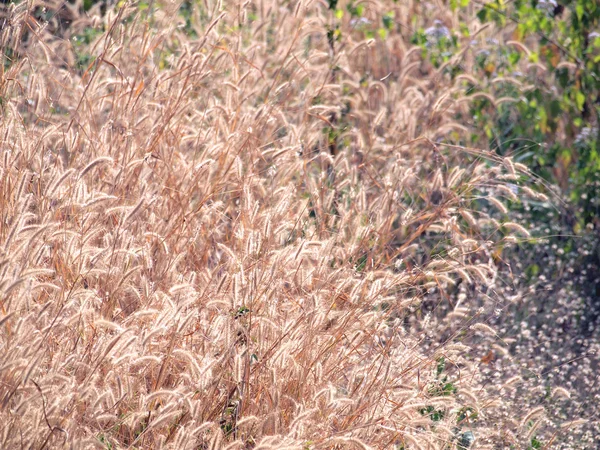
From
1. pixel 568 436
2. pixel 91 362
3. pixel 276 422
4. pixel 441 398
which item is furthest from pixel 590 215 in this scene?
pixel 91 362

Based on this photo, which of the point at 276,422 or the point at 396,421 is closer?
the point at 276,422

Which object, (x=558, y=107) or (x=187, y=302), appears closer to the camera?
(x=187, y=302)

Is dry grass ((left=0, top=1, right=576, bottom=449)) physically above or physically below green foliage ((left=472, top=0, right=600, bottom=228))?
above

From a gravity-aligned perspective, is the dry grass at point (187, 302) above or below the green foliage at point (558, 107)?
above

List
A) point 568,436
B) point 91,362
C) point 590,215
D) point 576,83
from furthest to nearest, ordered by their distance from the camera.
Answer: point 576,83 → point 590,215 → point 568,436 → point 91,362

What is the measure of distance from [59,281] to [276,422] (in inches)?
32.6

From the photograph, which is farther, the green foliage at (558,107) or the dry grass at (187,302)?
the green foliage at (558,107)

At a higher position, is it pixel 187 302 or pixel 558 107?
pixel 187 302

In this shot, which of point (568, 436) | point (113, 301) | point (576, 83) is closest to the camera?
point (113, 301)

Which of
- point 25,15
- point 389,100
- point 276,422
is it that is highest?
point 25,15

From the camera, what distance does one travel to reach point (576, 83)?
16.6 feet

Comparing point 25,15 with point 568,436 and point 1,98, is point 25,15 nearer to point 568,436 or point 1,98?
point 1,98

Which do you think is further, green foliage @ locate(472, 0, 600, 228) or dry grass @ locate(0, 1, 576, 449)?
green foliage @ locate(472, 0, 600, 228)

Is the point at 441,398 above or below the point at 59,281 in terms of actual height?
below
